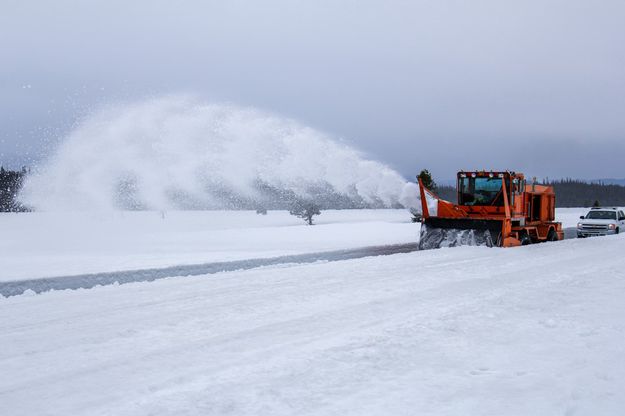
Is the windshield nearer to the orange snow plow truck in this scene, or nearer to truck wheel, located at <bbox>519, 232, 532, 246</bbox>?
the orange snow plow truck

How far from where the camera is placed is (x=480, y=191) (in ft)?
69.2

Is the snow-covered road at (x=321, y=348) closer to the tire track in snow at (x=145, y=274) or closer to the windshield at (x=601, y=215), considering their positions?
the tire track in snow at (x=145, y=274)

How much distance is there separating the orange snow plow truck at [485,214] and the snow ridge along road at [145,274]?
2.79 meters

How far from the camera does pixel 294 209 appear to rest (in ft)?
153

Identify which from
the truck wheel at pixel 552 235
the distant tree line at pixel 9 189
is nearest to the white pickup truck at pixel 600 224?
the truck wheel at pixel 552 235

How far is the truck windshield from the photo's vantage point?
2066 centimetres

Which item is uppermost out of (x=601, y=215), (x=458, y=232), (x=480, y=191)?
(x=480, y=191)

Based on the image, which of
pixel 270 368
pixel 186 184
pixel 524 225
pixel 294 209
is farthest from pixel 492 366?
pixel 294 209

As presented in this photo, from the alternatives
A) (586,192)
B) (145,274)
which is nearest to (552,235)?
(145,274)

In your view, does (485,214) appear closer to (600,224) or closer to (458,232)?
(458,232)

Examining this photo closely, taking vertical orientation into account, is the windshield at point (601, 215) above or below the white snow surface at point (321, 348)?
above

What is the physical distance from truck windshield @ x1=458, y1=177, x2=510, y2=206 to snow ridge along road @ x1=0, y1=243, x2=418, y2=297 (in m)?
4.81

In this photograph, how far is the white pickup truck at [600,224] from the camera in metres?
26.5

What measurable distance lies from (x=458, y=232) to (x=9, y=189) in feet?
276
